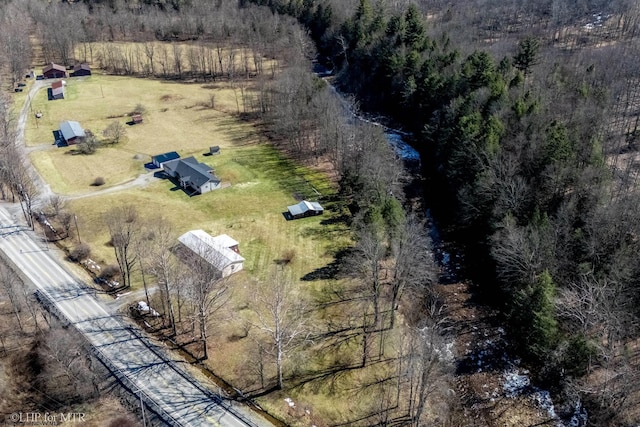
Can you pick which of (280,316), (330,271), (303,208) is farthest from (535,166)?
(280,316)

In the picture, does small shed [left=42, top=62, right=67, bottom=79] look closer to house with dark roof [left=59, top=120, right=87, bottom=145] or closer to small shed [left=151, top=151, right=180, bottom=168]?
house with dark roof [left=59, top=120, right=87, bottom=145]

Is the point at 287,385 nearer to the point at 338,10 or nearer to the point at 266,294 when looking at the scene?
the point at 266,294

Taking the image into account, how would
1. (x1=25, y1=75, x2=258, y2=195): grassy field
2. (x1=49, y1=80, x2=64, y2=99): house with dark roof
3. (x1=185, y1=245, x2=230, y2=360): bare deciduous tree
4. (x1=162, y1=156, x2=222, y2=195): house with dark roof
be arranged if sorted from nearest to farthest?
(x1=185, y1=245, x2=230, y2=360): bare deciduous tree → (x1=162, y1=156, x2=222, y2=195): house with dark roof → (x1=25, y1=75, x2=258, y2=195): grassy field → (x1=49, y1=80, x2=64, y2=99): house with dark roof

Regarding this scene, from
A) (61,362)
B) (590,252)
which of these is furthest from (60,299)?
(590,252)

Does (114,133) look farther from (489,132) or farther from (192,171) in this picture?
(489,132)

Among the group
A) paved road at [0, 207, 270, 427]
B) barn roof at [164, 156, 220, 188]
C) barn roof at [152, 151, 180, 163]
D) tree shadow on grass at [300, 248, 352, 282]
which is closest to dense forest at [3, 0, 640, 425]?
tree shadow on grass at [300, 248, 352, 282]

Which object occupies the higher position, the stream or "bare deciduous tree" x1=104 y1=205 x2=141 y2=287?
"bare deciduous tree" x1=104 y1=205 x2=141 y2=287

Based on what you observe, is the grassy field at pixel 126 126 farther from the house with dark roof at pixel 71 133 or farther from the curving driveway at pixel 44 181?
the house with dark roof at pixel 71 133
